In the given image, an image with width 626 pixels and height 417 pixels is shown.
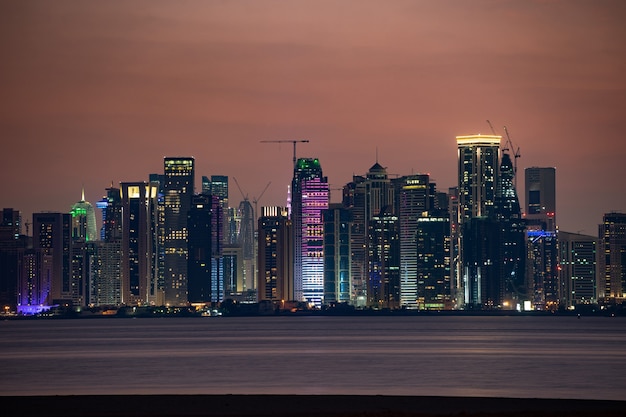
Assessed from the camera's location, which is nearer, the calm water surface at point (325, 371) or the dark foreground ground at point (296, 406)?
the dark foreground ground at point (296, 406)

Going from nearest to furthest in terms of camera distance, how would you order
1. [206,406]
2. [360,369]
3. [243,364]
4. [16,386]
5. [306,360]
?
1. [206,406]
2. [16,386]
3. [360,369]
4. [243,364]
5. [306,360]

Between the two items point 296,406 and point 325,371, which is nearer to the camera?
A: point 296,406

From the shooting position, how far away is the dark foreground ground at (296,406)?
220ft

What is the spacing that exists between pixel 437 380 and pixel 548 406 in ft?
108

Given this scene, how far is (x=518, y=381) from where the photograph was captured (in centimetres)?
10431

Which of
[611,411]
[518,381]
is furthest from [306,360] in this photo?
[611,411]

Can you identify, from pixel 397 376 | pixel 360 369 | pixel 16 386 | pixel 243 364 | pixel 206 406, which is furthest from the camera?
pixel 243 364

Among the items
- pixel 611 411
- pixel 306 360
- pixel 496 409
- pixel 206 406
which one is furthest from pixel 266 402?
pixel 306 360

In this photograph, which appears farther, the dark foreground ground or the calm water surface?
the calm water surface

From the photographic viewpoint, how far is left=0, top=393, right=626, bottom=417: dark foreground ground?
67188mm

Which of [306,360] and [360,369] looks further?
[306,360]

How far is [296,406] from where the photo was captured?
73.3 m

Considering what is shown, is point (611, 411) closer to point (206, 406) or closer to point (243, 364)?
point (206, 406)

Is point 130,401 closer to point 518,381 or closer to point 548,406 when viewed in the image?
point 548,406
